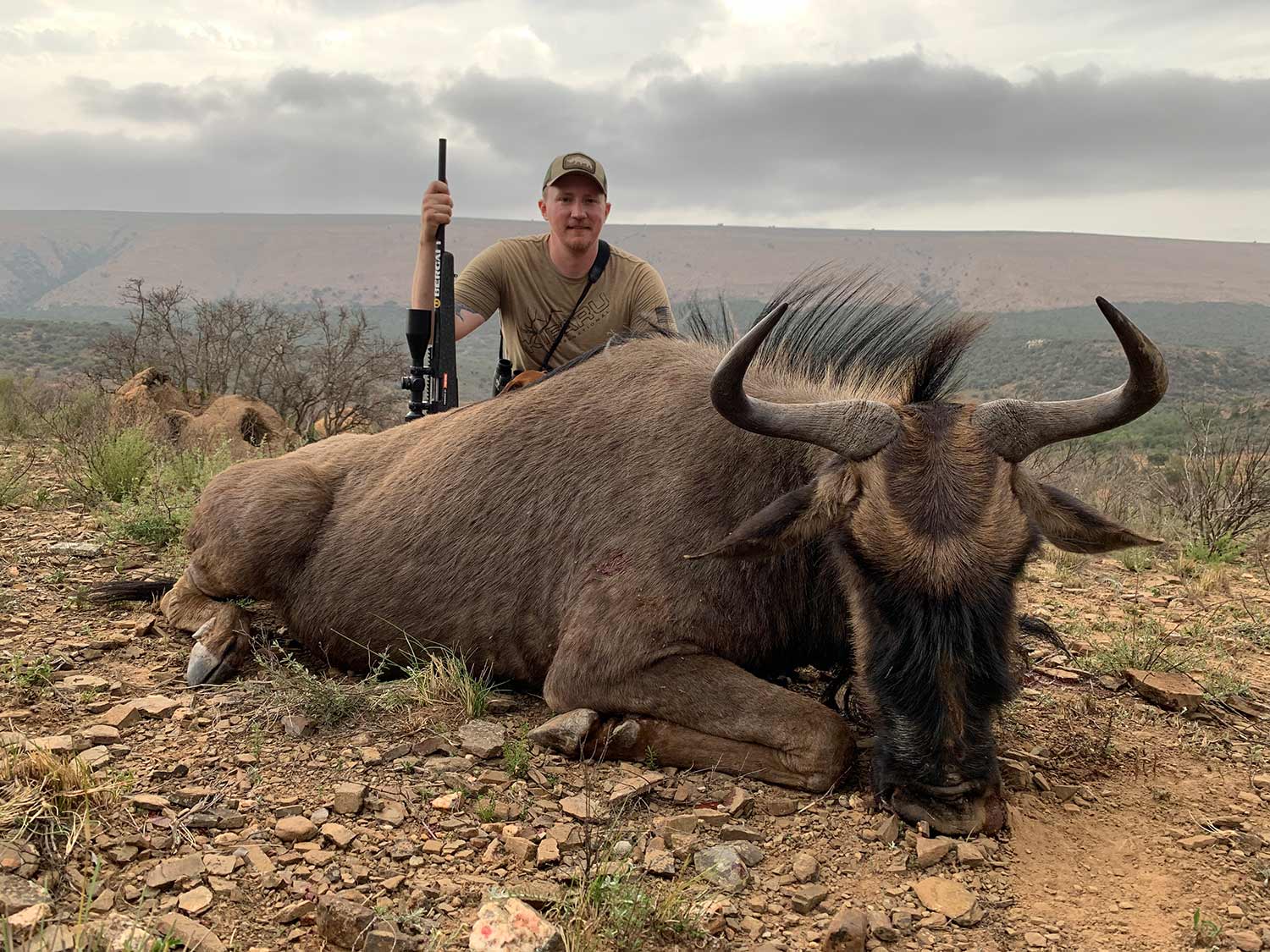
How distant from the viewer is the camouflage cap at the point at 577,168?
637cm

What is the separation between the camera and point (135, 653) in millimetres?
4668

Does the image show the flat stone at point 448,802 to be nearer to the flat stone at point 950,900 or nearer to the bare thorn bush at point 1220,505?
the flat stone at point 950,900

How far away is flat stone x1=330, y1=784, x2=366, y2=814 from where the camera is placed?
3244mm

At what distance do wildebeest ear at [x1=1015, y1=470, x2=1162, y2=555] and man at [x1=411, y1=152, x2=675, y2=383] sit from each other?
132 inches

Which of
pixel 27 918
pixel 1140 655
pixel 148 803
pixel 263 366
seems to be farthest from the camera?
pixel 263 366

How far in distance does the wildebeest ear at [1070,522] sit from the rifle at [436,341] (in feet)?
12.6

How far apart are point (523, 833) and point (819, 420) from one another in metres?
1.73

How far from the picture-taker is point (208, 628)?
4652 mm

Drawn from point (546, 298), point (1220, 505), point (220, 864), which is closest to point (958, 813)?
point (220, 864)

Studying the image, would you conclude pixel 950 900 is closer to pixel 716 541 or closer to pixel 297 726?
pixel 716 541

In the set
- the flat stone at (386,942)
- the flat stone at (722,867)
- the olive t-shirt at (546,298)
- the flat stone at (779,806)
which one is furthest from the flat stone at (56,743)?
the olive t-shirt at (546,298)

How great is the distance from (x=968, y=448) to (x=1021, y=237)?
436 feet

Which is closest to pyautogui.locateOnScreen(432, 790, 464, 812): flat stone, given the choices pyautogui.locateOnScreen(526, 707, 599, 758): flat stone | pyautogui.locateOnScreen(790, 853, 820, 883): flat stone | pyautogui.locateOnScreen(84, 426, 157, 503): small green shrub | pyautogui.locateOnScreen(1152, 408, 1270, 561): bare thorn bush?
pyautogui.locateOnScreen(526, 707, 599, 758): flat stone

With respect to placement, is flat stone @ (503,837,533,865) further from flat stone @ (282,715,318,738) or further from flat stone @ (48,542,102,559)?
flat stone @ (48,542,102,559)
